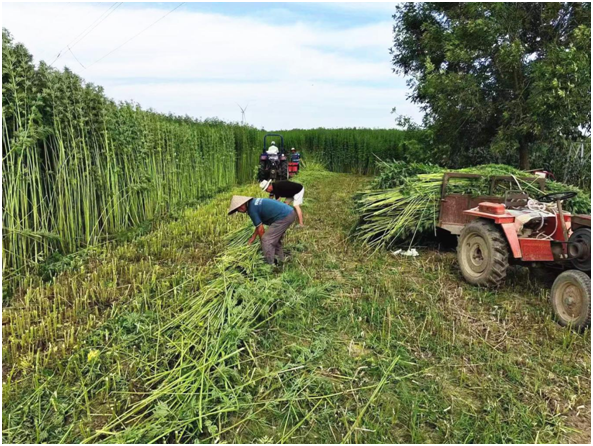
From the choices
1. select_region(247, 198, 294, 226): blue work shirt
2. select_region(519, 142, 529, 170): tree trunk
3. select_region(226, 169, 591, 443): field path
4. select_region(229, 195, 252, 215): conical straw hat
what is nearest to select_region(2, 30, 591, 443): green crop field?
select_region(226, 169, 591, 443): field path

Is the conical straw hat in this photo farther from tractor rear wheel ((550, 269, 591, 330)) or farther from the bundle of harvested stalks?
tractor rear wheel ((550, 269, 591, 330))

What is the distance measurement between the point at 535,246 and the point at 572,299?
2.28 feet

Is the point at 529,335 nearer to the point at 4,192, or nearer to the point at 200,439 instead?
the point at 200,439

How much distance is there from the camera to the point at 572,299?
3.76 meters

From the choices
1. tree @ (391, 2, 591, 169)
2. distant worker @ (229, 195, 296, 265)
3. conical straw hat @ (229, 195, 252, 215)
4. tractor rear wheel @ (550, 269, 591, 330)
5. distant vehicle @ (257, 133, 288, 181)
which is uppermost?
tree @ (391, 2, 591, 169)

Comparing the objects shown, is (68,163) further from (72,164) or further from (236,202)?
(236,202)

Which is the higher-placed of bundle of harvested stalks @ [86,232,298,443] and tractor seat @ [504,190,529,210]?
tractor seat @ [504,190,529,210]

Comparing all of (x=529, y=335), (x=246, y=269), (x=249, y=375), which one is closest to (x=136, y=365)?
(x=249, y=375)

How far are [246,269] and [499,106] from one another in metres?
9.69

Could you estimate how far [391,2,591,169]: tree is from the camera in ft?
32.1

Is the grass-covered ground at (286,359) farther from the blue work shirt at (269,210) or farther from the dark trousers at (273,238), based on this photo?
the blue work shirt at (269,210)

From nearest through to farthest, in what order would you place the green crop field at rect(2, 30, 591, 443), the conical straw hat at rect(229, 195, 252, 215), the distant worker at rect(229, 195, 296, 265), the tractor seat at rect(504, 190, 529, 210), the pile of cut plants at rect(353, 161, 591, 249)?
the green crop field at rect(2, 30, 591, 443) → the tractor seat at rect(504, 190, 529, 210) → the conical straw hat at rect(229, 195, 252, 215) → the distant worker at rect(229, 195, 296, 265) → the pile of cut plants at rect(353, 161, 591, 249)

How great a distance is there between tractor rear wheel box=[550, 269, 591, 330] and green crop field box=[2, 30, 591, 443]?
0.43 feet

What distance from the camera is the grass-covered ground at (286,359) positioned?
99.3 inches
